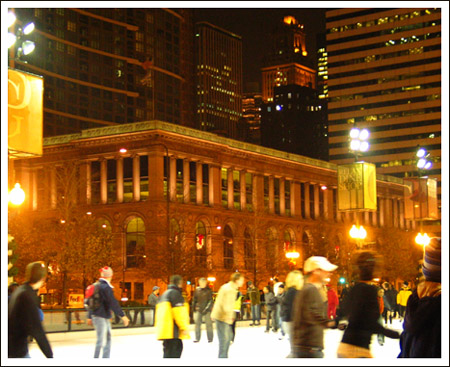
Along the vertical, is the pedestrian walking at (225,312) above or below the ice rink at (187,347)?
above

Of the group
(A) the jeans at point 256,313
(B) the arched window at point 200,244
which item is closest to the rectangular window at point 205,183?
(B) the arched window at point 200,244

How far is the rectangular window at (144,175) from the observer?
241ft

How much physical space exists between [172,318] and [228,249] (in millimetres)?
66862

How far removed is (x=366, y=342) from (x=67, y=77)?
4706 inches

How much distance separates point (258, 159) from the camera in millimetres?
85750

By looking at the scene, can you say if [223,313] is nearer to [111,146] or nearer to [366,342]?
[366,342]

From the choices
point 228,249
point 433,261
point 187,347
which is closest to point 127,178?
point 228,249

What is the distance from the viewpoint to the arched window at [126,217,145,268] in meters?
71.8

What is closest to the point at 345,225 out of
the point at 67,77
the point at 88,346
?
the point at 67,77

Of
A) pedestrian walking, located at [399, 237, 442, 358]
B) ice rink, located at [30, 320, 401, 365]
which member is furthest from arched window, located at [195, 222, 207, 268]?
pedestrian walking, located at [399, 237, 442, 358]

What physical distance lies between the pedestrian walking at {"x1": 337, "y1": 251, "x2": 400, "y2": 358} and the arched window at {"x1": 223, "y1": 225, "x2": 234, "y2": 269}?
6990 centimetres

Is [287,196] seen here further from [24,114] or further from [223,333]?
[24,114]

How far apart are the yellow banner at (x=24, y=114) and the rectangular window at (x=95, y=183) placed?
63.1 metres

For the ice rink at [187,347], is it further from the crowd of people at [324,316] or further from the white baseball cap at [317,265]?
the white baseball cap at [317,265]
